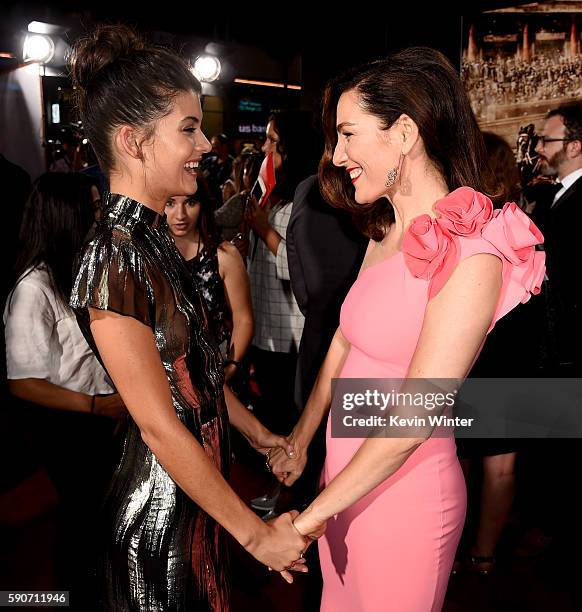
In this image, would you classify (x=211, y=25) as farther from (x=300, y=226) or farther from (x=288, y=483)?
(x=288, y=483)

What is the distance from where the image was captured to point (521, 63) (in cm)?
477

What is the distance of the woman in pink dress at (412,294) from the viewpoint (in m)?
1.17

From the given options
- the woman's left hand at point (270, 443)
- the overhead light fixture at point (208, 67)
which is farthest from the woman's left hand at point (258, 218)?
the overhead light fixture at point (208, 67)

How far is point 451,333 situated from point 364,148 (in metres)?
0.44

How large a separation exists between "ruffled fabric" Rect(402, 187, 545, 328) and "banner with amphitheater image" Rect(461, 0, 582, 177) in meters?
3.35

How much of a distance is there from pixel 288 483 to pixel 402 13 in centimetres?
321

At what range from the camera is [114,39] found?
1.16 meters

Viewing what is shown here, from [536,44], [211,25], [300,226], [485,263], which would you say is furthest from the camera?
[211,25]

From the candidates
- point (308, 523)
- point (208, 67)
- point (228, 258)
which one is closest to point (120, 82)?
point (308, 523)

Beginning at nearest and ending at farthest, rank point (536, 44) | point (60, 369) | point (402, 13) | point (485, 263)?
point (485, 263) < point (60, 369) < point (402, 13) < point (536, 44)

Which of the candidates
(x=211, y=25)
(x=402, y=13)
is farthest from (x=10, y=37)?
(x=402, y=13)

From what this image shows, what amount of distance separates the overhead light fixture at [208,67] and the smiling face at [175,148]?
6618 mm

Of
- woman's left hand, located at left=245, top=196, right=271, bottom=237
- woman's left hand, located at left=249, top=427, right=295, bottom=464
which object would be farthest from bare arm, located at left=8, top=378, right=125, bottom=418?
woman's left hand, located at left=245, top=196, right=271, bottom=237

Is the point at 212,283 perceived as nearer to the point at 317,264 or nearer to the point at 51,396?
the point at 317,264
